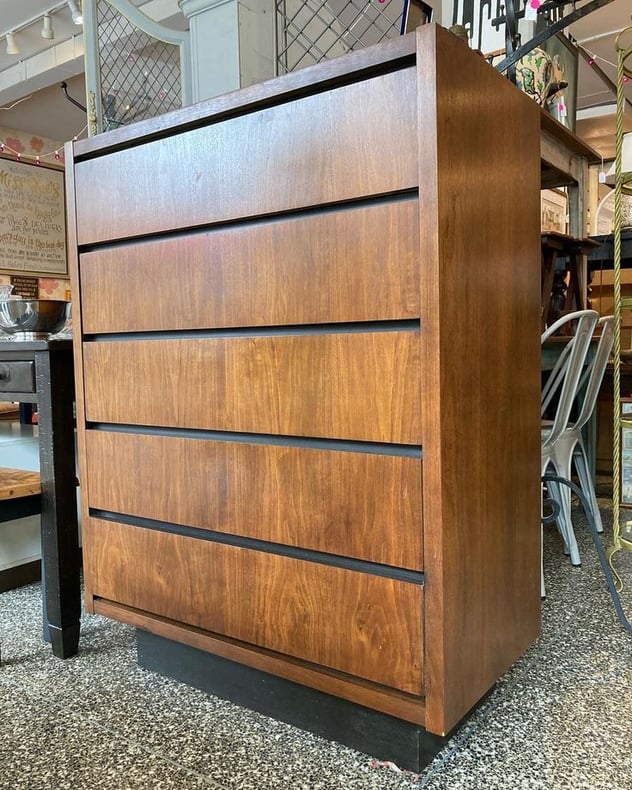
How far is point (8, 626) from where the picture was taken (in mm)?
1754

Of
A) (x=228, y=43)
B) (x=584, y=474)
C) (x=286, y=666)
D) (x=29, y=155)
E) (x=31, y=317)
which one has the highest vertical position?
(x=29, y=155)

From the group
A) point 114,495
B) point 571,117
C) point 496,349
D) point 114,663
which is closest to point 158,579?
point 114,495

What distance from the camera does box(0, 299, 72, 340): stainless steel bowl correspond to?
175cm

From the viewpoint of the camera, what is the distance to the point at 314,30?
2.68 meters

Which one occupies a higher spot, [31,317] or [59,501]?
[31,317]

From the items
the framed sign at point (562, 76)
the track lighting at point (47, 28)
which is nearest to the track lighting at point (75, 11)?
the track lighting at point (47, 28)

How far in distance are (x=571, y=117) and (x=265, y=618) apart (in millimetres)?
2740

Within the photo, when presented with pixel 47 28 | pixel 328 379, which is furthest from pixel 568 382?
pixel 47 28

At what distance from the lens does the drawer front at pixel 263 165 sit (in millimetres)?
989

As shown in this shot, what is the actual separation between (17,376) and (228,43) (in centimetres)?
118

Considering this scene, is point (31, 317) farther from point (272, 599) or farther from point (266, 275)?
point (272, 599)

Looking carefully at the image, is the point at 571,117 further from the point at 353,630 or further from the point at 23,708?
the point at 23,708

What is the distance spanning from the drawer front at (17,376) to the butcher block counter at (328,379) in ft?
0.70

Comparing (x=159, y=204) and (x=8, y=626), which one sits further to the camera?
(x=8, y=626)
